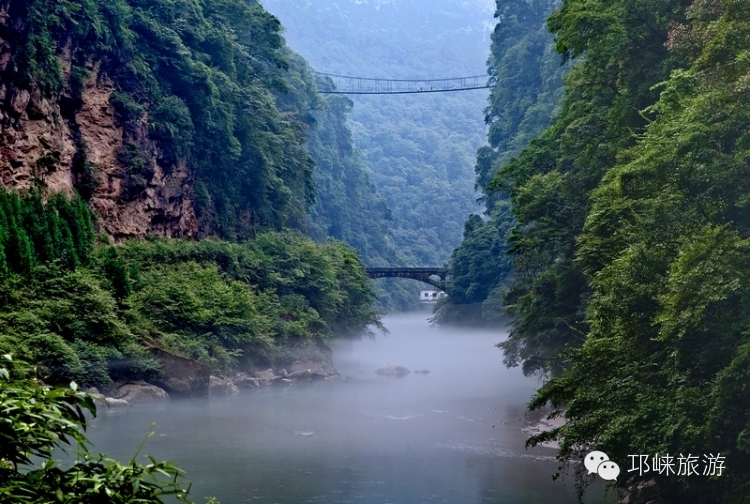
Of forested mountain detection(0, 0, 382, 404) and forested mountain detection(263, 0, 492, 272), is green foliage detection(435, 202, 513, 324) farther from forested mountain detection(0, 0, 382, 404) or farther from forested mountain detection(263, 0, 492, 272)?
forested mountain detection(263, 0, 492, 272)

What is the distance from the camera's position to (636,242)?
15219 millimetres

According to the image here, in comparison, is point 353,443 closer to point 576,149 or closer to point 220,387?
point 576,149

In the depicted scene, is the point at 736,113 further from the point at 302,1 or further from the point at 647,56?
the point at 302,1

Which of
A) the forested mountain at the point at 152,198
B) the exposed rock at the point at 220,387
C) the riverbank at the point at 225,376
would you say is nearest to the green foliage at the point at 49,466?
the forested mountain at the point at 152,198

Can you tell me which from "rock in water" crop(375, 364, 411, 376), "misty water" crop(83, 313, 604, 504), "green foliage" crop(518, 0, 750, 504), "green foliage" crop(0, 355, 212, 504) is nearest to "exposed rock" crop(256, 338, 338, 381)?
"rock in water" crop(375, 364, 411, 376)

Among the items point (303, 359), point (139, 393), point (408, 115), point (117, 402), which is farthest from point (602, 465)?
point (408, 115)

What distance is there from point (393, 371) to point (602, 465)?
88.5 ft

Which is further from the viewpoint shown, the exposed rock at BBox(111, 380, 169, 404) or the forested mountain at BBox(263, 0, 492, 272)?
the forested mountain at BBox(263, 0, 492, 272)

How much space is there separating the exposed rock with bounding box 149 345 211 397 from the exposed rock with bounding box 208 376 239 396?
67 cm

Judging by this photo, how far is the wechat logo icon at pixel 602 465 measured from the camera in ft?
44.4

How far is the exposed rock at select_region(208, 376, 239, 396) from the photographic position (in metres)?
31.4

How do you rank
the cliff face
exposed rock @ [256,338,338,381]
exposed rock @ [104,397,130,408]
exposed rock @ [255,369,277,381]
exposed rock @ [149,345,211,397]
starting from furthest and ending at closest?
1. exposed rock @ [256,338,338,381]
2. exposed rock @ [255,369,277,381]
3. the cliff face
4. exposed rock @ [149,345,211,397]
5. exposed rock @ [104,397,130,408]

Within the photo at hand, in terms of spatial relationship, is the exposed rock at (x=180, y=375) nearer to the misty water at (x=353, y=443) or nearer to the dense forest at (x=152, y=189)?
the dense forest at (x=152, y=189)

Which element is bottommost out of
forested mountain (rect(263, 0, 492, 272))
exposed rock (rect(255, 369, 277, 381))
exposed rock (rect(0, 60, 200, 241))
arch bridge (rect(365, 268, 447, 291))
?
exposed rock (rect(255, 369, 277, 381))
